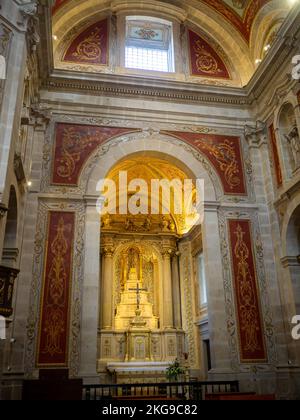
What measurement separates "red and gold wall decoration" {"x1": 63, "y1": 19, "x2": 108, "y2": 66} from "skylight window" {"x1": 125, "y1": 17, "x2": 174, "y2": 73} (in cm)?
82

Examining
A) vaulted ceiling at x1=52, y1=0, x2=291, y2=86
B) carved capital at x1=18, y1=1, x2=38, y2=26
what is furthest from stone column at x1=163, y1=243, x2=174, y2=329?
carved capital at x1=18, y1=1, x2=38, y2=26

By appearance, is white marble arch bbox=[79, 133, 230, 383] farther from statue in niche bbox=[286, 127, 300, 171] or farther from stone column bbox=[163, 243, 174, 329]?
stone column bbox=[163, 243, 174, 329]

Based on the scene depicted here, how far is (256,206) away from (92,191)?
470 cm

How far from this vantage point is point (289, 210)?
1090cm

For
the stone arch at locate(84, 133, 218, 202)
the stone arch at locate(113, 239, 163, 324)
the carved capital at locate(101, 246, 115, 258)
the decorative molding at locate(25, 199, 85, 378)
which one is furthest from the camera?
the stone arch at locate(113, 239, 163, 324)

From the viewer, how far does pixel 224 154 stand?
41.1 feet

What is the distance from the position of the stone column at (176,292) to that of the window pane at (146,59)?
25.6 ft

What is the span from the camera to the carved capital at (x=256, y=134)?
12.5 m

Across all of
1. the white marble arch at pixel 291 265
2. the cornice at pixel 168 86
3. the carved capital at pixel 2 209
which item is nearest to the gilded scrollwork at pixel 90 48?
the cornice at pixel 168 86

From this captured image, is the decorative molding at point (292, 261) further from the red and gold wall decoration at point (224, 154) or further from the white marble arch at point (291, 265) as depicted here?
the red and gold wall decoration at point (224, 154)

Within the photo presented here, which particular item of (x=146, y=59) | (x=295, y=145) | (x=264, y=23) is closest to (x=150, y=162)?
(x=146, y=59)

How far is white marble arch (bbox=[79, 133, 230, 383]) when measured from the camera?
33.2 ft

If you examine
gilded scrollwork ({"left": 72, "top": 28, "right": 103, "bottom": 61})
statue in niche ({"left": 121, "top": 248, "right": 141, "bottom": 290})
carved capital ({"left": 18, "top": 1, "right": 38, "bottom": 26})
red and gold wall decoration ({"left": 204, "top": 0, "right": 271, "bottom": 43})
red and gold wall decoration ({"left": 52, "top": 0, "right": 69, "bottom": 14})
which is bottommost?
statue in niche ({"left": 121, "top": 248, "right": 141, "bottom": 290})
